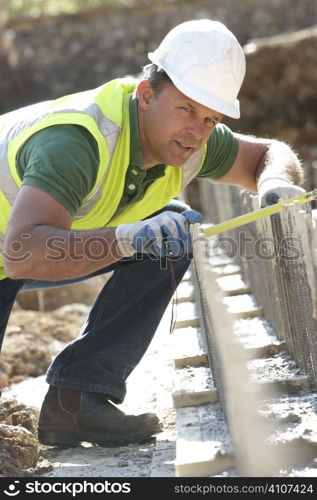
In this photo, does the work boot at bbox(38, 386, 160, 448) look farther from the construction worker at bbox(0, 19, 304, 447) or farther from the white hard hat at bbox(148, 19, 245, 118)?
the white hard hat at bbox(148, 19, 245, 118)

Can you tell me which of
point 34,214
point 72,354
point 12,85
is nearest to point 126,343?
point 72,354

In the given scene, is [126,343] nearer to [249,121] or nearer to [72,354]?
[72,354]

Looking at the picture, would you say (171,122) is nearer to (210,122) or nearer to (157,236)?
(210,122)

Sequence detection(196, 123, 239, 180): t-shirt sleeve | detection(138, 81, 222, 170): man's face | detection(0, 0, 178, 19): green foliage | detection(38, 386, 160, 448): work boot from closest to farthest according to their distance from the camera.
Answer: detection(138, 81, 222, 170): man's face
detection(38, 386, 160, 448): work boot
detection(196, 123, 239, 180): t-shirt sleeve
detection(0, 0, 178, 19): green foliage

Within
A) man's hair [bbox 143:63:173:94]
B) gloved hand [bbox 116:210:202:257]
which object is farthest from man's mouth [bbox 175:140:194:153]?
gloved hand [bbox 116:210:202:257]

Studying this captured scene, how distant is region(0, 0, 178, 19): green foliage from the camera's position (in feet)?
48.1

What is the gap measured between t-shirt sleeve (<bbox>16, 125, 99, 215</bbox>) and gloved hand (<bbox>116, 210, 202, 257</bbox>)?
257 millimetres

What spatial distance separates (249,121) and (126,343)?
31.1ft

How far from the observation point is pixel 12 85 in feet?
45.3

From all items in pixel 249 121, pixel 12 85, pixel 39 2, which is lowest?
pixel 249 121

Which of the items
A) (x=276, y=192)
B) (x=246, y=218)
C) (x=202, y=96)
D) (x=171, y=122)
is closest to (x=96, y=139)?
(x=171, y=122)

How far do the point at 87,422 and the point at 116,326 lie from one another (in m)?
0.47

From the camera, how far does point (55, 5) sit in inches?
602

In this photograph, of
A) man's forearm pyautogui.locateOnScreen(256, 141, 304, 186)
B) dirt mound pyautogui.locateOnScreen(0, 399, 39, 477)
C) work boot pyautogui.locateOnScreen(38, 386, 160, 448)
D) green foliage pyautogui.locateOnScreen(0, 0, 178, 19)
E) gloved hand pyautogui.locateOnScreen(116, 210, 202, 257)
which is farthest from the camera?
green foliage pyautogui.locateOnScreen(0, 0, 178, 19)
